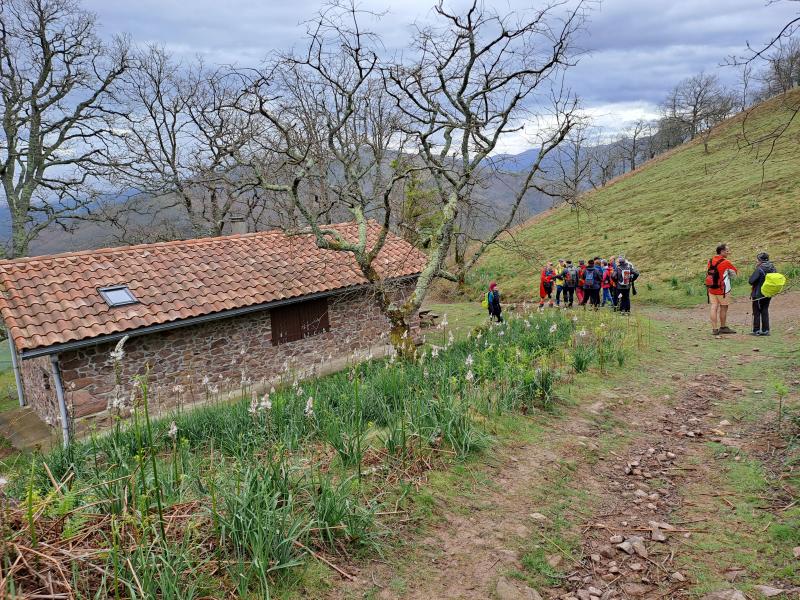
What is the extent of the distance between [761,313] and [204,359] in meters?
13.0

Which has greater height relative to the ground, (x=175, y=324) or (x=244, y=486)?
(x=175, y=324)

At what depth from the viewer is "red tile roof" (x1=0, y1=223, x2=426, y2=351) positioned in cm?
993

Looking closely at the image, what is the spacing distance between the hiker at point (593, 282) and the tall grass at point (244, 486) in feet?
31.9

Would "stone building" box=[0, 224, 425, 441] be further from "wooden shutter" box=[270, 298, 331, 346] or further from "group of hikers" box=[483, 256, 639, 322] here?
"group of hikers" box=[483, 256, 639, 322]

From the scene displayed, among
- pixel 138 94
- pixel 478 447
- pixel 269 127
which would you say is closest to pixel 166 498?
pixel 478 447

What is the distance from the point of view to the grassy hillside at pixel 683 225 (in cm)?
2003

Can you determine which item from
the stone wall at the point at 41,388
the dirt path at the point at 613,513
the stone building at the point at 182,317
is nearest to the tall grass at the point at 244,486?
the dirt path at the point at 613,513

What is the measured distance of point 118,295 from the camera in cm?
1108

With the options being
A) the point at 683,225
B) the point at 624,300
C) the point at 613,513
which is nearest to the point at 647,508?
the point at 613,513

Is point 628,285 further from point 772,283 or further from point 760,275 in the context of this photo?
point 772,283

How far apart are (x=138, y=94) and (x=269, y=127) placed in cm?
755

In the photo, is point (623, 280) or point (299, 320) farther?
point (623, 280)

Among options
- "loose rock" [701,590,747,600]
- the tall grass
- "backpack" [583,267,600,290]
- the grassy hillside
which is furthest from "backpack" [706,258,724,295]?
"loose rock" [701,590,747,600]

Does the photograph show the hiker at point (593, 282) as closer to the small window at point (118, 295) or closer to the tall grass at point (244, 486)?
the tall grass at point (244, 486)
